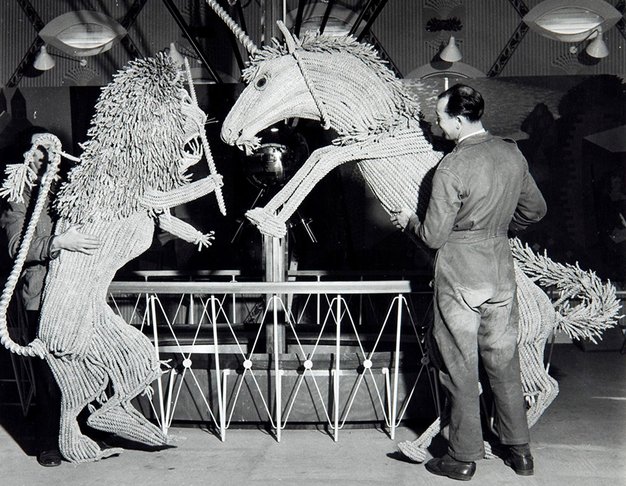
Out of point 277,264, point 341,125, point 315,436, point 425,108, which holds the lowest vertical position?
point 315,436

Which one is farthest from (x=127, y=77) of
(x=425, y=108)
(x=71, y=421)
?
(x=425, y=108)

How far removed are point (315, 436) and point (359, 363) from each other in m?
0.37

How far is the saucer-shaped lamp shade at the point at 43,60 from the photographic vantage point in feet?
18.5

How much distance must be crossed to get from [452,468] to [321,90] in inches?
59.6

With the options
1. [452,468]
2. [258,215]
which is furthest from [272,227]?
[452,468]

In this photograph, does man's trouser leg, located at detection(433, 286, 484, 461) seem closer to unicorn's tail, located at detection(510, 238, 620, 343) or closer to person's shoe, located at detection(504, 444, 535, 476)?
person's shoe, located at detection(504, 444, 535, 476)

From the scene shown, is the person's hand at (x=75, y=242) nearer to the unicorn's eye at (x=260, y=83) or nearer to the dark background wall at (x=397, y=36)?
the unicorn's eye at (x=260, y=83)

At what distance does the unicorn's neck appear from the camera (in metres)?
3.06

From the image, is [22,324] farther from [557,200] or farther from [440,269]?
[557,200]

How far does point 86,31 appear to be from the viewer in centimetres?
562

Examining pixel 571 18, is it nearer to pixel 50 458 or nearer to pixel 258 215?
pixel 258 215

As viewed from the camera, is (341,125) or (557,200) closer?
(341,125)

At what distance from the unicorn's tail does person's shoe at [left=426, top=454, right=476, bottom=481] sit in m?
0.77

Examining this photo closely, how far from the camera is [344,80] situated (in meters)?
3.06
